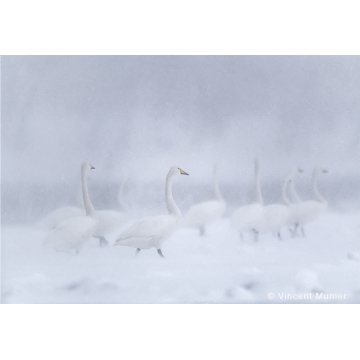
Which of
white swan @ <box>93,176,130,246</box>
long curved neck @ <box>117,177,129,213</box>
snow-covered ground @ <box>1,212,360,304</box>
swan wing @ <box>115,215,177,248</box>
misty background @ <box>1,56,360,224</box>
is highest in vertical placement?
misty background @ <box>1,56,360,224</box>

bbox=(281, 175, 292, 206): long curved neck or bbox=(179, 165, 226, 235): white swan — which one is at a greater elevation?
bbox=(281, 175, 292, 206): long curved neck

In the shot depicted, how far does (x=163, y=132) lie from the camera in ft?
15.0

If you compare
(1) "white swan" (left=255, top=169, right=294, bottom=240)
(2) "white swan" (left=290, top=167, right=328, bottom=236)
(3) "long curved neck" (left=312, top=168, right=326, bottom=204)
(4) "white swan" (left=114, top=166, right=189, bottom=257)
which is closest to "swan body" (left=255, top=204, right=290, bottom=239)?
(1) "white swan" (left=255, top=169, right=294, bottom=240)

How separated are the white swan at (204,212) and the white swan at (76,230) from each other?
673mm

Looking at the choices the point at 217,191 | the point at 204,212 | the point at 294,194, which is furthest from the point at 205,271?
the point at 294,194

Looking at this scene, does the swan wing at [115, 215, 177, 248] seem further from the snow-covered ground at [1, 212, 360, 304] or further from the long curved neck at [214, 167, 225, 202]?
the long curved neck at [214, 167, 225, 202]

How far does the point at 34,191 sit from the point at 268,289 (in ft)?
6.08

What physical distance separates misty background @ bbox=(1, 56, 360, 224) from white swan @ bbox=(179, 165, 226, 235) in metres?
0.05

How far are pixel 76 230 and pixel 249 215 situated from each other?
127cm

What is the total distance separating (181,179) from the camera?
4574 mm

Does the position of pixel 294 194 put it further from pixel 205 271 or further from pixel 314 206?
pixel 205 271

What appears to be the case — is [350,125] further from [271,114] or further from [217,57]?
[217,57]

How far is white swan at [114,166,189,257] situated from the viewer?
4.56 m

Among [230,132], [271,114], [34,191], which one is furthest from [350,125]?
[34,191]
